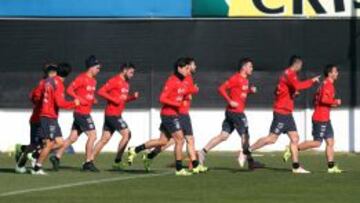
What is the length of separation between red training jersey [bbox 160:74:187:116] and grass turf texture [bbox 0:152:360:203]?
123cm

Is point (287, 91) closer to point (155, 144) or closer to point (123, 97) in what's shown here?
point (155, 144)

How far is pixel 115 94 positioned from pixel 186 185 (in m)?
5.36

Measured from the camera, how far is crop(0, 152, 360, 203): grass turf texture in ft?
56.9

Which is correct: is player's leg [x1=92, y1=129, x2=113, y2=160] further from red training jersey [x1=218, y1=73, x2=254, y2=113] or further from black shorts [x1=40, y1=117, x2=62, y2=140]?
red training jersey [x1=218, y1=73, x2=254, y2=113]

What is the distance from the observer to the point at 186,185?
19.7 m

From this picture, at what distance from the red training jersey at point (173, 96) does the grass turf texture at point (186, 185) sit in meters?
1.23

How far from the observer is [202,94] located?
Answer: 105 ft

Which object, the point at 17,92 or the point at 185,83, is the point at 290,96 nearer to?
the point at 185,83

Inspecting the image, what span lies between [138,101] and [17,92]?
3.32 meters

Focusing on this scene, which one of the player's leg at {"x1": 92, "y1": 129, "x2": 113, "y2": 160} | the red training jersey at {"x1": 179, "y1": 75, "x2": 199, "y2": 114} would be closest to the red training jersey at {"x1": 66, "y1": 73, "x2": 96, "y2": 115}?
the player's leg at {"x1": 92, "y1": 129, "x2": 113, "y2": 160}

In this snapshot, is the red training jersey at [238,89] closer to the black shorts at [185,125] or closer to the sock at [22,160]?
the black shorts at [185,125]

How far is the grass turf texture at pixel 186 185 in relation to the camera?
17.3 metres

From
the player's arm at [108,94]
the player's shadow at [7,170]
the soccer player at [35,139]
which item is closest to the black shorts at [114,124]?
the player's arm at [108,94]

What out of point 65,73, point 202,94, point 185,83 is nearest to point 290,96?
point 185,83
